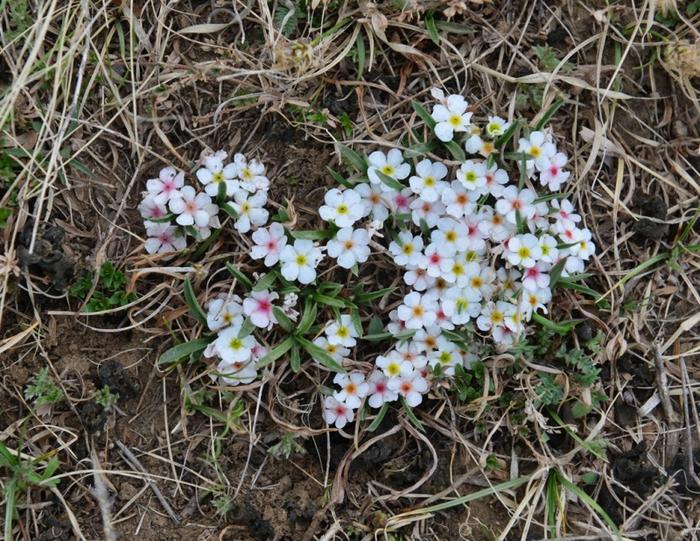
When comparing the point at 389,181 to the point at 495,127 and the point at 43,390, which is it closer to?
the point at 495,127

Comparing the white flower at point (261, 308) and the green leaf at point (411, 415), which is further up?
the white flower at point (261, 308)

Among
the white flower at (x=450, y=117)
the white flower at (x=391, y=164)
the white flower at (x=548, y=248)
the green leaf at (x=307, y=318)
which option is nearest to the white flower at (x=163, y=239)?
the green leaf at (x=307, y=318)

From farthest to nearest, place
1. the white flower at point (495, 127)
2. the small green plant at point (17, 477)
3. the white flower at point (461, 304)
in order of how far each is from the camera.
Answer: the white flower at point (495, 127)
the white flower at point (461, 304)
the small green plant at point (17, 477)

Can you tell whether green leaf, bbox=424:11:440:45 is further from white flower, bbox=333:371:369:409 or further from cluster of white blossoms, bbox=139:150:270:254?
white flower, bbox=333:371:369:409

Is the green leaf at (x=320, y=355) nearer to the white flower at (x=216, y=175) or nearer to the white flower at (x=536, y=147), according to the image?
the white flower at (x=216, y=175)

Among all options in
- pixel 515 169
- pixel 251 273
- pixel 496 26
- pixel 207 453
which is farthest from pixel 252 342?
pixel 496 26

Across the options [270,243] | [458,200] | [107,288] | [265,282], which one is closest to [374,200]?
[458,200]

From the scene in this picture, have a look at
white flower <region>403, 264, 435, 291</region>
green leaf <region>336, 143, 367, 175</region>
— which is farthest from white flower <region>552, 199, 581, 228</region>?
green leaf <region>336, 143, 367, 175</region>
